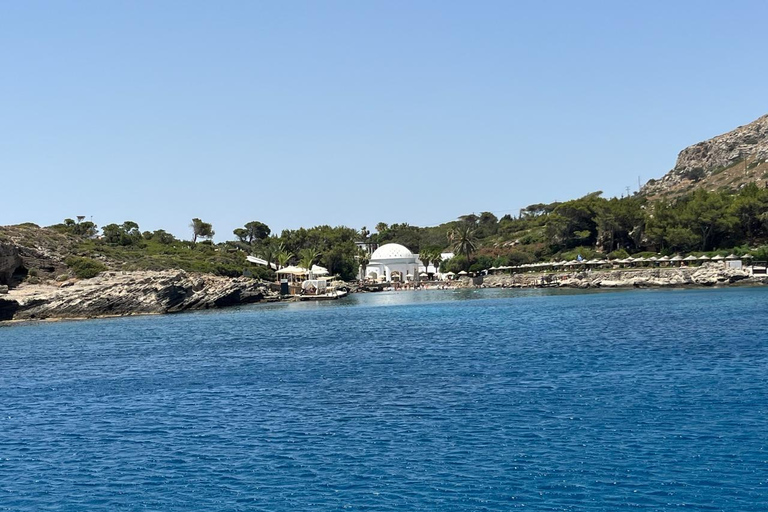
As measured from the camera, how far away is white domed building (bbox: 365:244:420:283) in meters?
158

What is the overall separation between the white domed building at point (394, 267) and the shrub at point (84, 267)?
72.1 m

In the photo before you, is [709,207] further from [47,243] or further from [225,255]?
[47,243]

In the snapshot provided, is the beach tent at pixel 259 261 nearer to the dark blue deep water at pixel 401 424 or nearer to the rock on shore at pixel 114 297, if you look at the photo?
the rock on shore at pixel 114 297

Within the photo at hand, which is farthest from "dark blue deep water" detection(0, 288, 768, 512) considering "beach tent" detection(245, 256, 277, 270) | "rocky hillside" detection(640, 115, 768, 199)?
"rocky hillside" detection(640, 115, 768, 199)

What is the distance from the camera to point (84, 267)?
90.4m

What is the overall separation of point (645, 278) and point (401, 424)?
278 feet

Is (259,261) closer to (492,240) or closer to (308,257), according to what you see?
(308,257)

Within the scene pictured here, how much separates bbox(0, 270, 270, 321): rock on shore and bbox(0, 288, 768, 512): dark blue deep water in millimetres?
33839

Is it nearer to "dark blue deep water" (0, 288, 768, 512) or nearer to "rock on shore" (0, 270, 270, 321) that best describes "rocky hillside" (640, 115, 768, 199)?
"rock on shore" (0, 270, 270, 321)

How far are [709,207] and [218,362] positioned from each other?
298ft

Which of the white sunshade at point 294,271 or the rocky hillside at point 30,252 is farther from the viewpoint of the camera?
the white sunshade at point 294,271

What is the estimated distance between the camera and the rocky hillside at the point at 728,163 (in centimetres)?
16288

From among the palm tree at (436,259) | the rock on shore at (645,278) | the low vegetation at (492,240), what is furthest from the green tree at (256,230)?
the rock on shore at (645,278)

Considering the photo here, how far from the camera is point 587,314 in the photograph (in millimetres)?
61125
